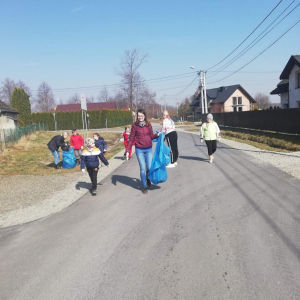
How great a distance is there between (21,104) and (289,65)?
3057cm

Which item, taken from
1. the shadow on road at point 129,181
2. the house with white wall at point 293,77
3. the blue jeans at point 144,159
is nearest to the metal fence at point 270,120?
the house with white wall at point 293,77

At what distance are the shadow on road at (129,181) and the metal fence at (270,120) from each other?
12.4 meters

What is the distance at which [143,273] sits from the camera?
3.58 m

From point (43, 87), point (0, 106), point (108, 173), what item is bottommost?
point (108, 173)

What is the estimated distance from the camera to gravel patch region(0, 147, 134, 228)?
6.36 metres

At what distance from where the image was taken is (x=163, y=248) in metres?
4.23

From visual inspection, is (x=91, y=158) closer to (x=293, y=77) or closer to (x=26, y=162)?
(x=26, y=162)

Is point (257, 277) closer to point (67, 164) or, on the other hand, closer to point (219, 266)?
point (219, 266)

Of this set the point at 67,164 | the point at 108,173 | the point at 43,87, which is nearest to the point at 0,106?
the point at 67,164

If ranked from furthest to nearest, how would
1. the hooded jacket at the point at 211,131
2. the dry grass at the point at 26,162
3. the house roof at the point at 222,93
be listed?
the house roof at the point at 222,93
the dry grass at the point at 26,162
the hooded jacket at the point at 211,131

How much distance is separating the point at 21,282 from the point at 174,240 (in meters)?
1.96

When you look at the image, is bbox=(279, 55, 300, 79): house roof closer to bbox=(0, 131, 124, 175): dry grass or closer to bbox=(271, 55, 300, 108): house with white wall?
bbox=(271, 55, 300, 108): house with white wall

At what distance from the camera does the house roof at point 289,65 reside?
86.5 ft

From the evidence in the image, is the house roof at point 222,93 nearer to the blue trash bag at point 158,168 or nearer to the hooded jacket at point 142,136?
the blue trash bag at point 158,168
